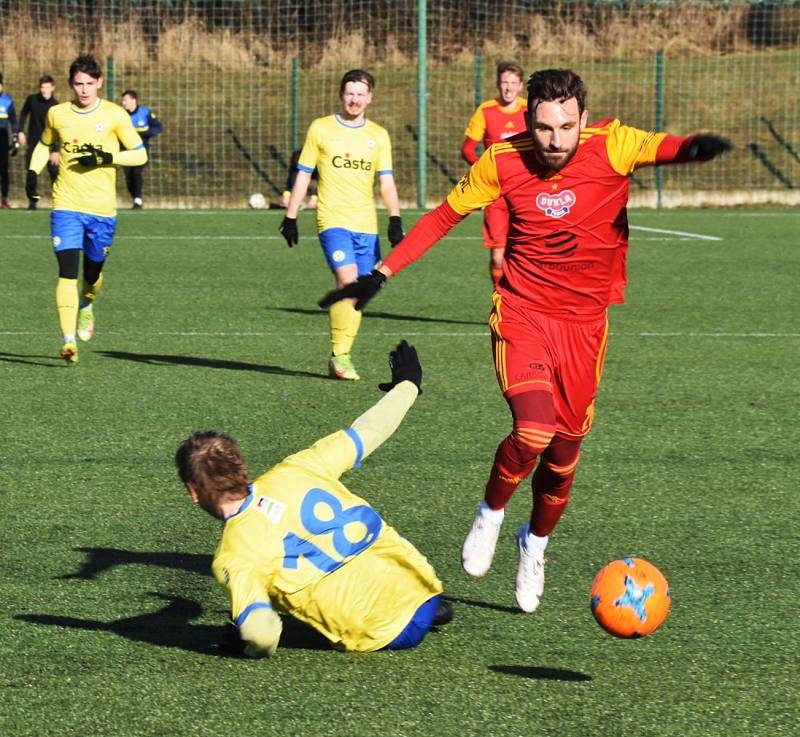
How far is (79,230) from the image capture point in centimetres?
1085

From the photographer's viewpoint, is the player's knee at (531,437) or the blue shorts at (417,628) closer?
the blue shorts at (417,628)

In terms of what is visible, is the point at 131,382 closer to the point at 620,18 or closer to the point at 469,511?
the point at 469,511

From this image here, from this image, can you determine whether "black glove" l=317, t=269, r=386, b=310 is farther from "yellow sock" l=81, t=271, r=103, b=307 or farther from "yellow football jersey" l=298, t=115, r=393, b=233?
"yellow sock" l=81, t=271, r=103, b=307

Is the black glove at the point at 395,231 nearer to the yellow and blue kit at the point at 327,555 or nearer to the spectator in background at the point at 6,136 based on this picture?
the yellow and blue kit at the point at 327,555

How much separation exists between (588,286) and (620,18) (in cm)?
2719

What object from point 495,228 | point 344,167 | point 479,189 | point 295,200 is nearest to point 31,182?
point 295,200

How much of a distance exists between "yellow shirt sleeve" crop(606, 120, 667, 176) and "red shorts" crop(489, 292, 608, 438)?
0.59 meters

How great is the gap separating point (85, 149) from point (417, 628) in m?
6.80

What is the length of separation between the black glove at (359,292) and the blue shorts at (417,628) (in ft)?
3.52

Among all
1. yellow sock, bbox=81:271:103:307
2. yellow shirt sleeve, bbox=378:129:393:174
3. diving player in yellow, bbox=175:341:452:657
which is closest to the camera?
diving player in yellow, bbox=175:341:452:657

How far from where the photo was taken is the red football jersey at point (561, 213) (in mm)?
5520

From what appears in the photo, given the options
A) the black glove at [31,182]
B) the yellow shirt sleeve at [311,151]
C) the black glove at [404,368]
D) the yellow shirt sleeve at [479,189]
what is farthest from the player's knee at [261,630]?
the black glove at [31,182]

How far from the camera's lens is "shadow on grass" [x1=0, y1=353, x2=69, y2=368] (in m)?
→ 10.7

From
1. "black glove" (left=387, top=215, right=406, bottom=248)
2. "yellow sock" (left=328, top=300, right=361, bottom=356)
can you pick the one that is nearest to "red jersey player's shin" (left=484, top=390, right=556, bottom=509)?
"black glove" (left=387, top=215, right=406, bottom=248)
